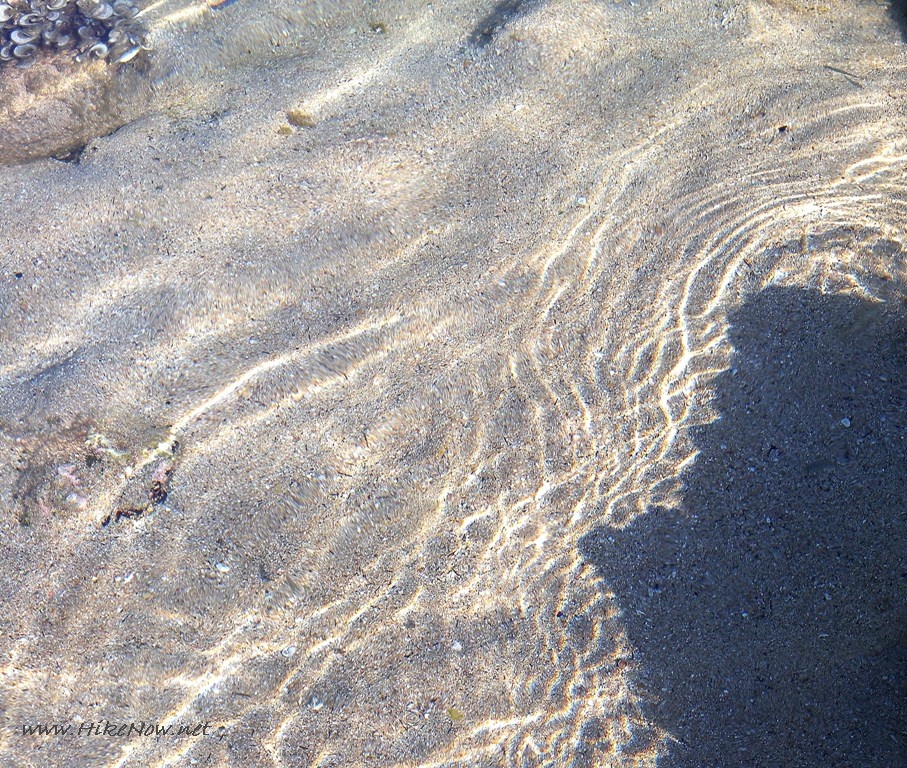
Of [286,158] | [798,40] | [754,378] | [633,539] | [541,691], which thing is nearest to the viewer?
[541,691]

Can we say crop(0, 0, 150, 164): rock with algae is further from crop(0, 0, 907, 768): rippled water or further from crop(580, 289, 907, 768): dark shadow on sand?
crop(580, 289, 907, 768): dark shadow on sand

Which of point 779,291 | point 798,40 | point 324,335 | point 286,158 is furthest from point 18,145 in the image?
point 798,40

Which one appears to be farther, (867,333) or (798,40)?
(798,40)

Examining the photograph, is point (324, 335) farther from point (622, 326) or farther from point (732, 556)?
point (732, 556)

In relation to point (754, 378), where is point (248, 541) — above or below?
above

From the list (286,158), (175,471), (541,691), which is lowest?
(541,691)

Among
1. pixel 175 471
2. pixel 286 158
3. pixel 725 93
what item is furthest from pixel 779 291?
pixel 175 471

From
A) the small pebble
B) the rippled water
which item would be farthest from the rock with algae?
the small pebble

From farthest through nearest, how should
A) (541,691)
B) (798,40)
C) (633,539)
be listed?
(798,40), (633,539), (541,691)
